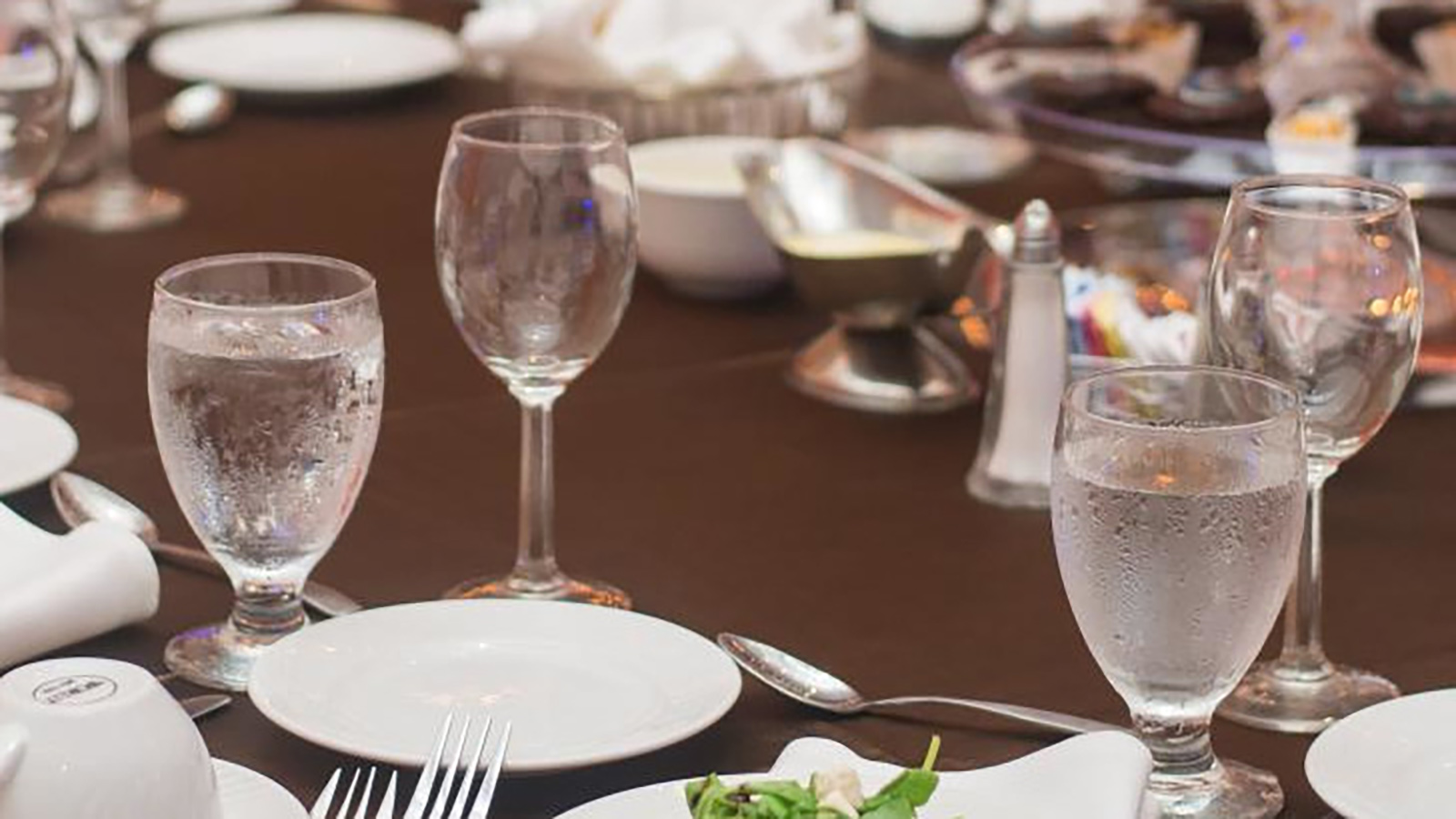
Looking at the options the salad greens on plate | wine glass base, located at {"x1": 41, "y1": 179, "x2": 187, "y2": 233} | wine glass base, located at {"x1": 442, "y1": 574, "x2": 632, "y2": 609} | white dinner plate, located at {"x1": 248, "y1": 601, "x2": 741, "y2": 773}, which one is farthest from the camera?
wine glass base, located at {"x1": 41, "y1": 179, "x2": 187, "y2": 233}

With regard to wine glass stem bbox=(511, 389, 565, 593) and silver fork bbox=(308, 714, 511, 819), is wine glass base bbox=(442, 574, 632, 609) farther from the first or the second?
silver fork bbox=(308, 714, 511, 819)

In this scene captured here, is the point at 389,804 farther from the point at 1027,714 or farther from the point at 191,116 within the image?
the point at 191,116

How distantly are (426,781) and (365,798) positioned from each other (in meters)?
0.02

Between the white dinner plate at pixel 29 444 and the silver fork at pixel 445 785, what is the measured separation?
14.6 inches

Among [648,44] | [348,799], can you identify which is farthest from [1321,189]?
[648,44]

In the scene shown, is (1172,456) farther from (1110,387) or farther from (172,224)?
(172,224)

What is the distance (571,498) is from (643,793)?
1.53 feet

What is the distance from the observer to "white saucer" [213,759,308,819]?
35.3 inches

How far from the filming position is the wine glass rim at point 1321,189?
1.08m

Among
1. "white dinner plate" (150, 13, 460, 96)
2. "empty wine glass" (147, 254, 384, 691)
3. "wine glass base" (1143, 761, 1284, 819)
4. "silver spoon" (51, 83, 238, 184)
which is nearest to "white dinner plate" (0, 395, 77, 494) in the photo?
"empty wine glass" (147, 254, 384, 691)

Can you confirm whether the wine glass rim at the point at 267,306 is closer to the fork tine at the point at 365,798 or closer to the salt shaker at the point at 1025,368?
the fork tine at the point at 365,798

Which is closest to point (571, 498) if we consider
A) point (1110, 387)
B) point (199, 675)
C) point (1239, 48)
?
point (199, 675)

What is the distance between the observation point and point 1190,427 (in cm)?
95

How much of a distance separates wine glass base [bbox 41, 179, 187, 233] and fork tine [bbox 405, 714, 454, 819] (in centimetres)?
95
